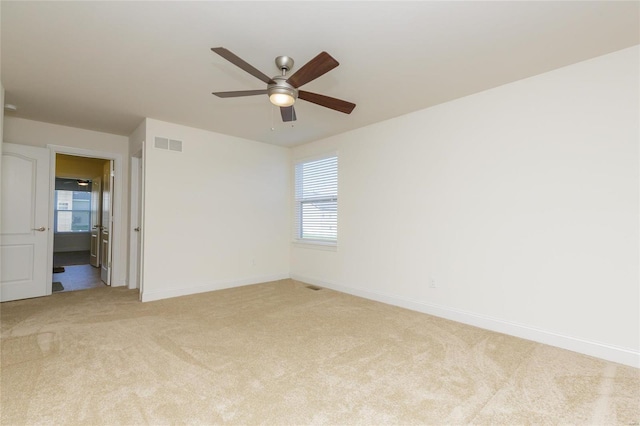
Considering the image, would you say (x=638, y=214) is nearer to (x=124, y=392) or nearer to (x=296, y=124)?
(x=296, y=124)

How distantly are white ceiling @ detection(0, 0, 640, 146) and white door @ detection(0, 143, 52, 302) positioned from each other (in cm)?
101

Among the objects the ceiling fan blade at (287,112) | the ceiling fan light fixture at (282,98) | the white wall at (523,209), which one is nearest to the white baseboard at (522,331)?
the white wall at (523,209)

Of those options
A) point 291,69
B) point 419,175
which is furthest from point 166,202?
point 419,175

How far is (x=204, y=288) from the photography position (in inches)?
179

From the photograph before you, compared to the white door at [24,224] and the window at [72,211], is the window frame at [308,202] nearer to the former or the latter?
the white door at [24,224]

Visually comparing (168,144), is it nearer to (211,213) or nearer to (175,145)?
(175,145)

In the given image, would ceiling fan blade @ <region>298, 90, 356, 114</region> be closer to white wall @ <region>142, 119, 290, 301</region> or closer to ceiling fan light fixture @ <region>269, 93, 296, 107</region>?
ceiling fan light fixture @ <region>269, 93, 296, 107</region>

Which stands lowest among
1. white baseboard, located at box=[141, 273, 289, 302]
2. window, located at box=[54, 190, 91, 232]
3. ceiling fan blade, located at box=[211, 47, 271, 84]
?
white baseboard, located at box=[141, 273, 289, 302]

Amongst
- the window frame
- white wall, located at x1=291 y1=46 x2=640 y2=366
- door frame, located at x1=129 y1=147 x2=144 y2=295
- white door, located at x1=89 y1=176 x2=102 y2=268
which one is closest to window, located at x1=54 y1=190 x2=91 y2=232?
white door, located at x1=89 y1=176 x2=102 y2=268

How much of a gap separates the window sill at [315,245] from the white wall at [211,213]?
297mm

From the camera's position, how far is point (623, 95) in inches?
93.7

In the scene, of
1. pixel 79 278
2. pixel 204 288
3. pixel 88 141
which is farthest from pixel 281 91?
pixel 79 278

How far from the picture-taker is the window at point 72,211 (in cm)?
907

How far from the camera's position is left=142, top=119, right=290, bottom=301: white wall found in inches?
163
